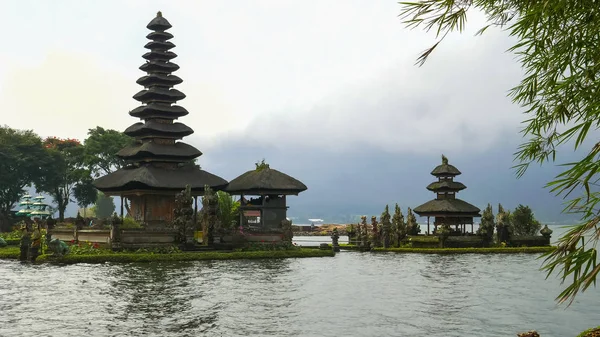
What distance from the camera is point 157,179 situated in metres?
51.1

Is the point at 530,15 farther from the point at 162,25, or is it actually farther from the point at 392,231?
the point at 162,25

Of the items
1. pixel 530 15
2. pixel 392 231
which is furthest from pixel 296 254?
pixel 530 15

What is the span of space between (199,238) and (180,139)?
15.7 m

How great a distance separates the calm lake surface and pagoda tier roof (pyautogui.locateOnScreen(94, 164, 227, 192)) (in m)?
14.9

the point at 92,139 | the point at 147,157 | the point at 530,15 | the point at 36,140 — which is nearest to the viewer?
the point at 530,15

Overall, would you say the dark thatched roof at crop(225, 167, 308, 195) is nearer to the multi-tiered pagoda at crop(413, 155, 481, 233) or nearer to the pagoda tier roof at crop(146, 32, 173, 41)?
the multi-tiered pagoda at crop(413, 155, 481, 233)

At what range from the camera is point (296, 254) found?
45.3 meters

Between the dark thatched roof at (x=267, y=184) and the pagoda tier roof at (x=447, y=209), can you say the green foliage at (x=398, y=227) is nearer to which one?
the pagoda tier roof at (x=447, y=209)

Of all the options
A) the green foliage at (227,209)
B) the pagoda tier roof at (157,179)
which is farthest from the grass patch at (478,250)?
the pagoda tier roof at (157,179)

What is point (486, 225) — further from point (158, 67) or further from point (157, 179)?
point (158, 67)

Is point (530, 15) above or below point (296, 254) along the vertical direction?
above

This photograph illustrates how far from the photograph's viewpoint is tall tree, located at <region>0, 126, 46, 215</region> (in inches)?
2813

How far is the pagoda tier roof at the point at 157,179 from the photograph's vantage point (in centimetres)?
5012

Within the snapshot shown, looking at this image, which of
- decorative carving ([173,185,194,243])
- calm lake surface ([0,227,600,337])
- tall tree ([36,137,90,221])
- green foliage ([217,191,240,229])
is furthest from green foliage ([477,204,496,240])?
tall tree ([36,137,90,221])
